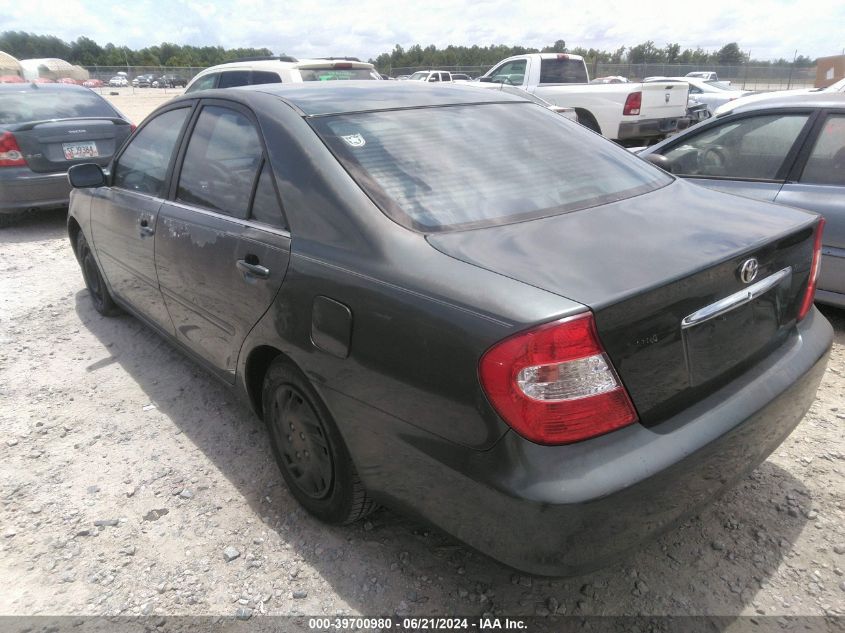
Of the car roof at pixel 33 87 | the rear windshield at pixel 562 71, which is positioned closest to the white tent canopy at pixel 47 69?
the car roof at pixel 33 87

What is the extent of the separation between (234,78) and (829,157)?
7.32 metres

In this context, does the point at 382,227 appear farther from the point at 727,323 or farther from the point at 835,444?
the point at 835,444

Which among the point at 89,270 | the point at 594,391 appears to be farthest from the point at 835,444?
the point at 89,270

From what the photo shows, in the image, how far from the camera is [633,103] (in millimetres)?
10344

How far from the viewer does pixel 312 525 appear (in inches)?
98.0

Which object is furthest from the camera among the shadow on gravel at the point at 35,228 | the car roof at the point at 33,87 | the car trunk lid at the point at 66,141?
the car roof at the point at 33,87

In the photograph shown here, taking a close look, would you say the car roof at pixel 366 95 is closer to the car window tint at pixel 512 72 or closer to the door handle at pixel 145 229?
the door handle at pixel 145 229

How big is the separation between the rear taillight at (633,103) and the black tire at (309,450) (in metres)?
9.54

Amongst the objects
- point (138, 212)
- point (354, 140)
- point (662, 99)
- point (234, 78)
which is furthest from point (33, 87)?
point (662, 99)

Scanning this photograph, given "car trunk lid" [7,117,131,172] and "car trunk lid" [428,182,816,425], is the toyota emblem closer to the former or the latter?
"car trunk lid" [428,182,816,425]

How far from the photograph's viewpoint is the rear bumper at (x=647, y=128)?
415 inches

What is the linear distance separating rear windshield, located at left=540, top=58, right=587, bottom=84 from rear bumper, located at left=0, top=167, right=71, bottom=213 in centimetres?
840

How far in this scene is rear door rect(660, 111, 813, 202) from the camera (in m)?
3.97

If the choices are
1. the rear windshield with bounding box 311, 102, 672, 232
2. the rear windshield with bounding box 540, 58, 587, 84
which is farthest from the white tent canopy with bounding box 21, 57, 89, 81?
the rear windshield with bounding box 311, 102, 672, 232
